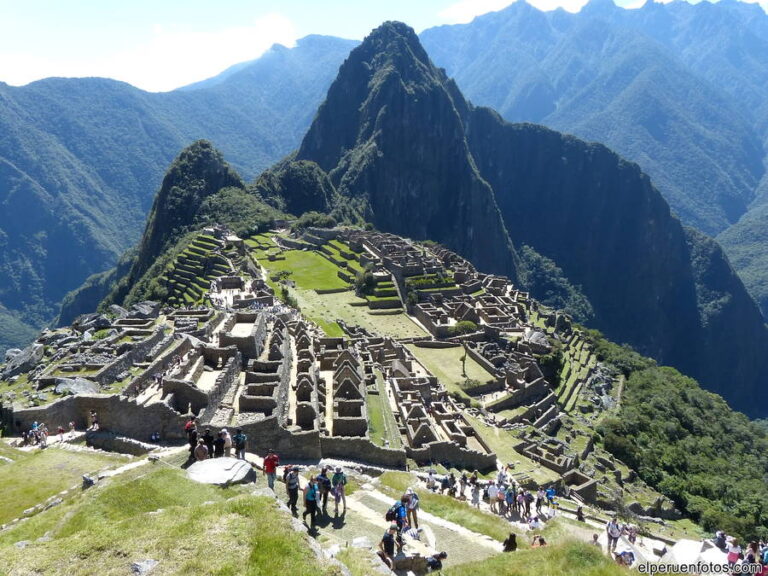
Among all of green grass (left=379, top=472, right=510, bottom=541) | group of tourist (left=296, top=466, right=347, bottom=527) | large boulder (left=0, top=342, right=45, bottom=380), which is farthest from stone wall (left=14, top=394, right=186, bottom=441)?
large boulder (left=0, top=342, right=45, bottom=380)

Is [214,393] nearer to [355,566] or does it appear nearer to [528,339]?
[355,566]

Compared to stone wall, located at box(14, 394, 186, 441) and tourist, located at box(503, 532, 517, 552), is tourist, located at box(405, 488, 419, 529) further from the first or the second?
stone wall, located at box(14, 394, 186, 441)

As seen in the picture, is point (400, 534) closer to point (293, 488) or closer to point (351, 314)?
point (293, 488)

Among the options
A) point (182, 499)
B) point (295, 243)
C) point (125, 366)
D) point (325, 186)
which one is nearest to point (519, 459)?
point (125, 366)

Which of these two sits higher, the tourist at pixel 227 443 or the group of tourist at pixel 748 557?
the tourist at pixel 227 443

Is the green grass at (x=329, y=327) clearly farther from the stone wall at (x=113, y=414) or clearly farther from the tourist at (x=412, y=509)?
the tourist at (x=412, y=509)

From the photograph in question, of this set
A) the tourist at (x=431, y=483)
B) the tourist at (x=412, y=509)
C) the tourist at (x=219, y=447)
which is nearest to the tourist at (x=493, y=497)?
the tourist at (x=431, y=483)

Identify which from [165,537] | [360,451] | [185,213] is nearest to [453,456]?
[360,451]
